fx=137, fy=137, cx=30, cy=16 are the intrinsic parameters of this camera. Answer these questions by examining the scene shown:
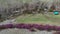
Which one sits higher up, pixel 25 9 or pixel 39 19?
pixel 25 9

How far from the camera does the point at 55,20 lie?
225 cm

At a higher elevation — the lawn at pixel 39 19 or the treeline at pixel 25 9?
the treeline at pixel 25 9

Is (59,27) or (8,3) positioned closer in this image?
(59,27)

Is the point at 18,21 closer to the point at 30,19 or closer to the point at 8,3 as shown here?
the point at 30,19

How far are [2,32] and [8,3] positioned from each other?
51cm

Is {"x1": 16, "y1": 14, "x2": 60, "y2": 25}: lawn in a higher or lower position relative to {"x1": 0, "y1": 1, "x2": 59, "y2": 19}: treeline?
lower

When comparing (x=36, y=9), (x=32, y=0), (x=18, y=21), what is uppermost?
(x=32, y=0)

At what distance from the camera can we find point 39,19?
89.4 inches

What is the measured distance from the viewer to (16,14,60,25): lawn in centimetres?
225

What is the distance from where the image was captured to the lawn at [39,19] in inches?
88.7

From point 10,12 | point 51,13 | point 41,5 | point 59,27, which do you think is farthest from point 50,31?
A: point 10,12

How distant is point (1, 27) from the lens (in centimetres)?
232

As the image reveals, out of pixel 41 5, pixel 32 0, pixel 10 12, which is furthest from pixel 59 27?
pixel 10 12

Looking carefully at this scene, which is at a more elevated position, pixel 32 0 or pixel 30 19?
pixel 32 0
